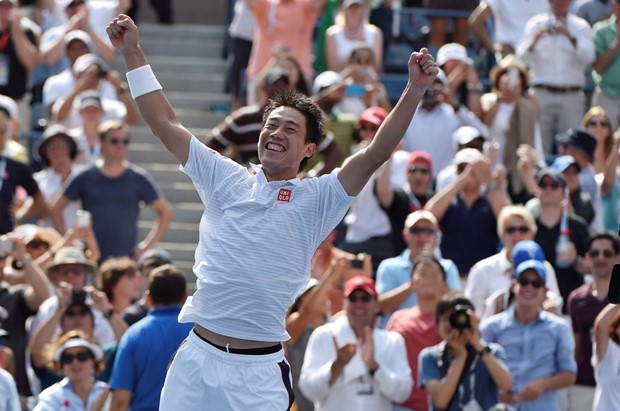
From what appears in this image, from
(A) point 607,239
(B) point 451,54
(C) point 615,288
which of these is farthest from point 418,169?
(C) point 615,288

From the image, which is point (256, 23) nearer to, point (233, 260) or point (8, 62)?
point (8, 62)

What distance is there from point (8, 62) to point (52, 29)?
1.01 meters

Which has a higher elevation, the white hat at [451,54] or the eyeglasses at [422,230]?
the white hat at [451,54]

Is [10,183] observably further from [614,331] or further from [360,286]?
[614,331]

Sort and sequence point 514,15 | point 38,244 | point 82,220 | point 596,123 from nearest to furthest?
point 82,220 < point 38,244 < point 596,123 < point 514,15

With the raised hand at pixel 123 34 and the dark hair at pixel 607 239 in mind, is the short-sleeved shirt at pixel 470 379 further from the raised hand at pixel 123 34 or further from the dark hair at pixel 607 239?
the raised hand at pixel 123 34

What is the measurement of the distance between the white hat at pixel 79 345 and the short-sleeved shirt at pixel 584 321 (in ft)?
→ 11.0

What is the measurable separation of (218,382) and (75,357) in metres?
3.18

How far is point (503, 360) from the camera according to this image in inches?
387

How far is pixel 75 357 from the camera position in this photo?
9508 millimetres

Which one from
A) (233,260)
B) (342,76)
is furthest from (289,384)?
(342,76)

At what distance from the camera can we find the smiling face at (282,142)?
6.54 m

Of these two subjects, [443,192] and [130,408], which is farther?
[443,192]

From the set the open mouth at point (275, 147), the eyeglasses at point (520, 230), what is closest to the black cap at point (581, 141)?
the eyeglasses at point (520, 230)
